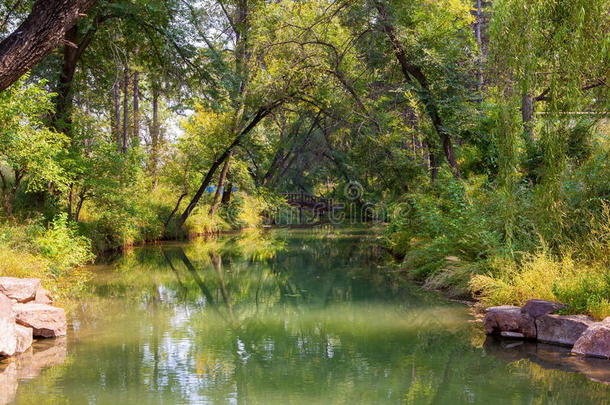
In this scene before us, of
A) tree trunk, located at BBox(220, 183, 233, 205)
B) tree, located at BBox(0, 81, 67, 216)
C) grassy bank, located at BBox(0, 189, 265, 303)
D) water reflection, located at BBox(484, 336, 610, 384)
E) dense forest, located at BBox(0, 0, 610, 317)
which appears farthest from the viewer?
tree trunk, located at BBox(220, 183, 233, 205)

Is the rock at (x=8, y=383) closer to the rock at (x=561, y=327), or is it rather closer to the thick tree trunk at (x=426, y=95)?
the rock at (x=561, y=327)

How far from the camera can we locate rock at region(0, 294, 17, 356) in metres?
6.64

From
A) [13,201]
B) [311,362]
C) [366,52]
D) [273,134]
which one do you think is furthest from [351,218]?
[311,362]

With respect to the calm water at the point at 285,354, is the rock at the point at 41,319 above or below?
above

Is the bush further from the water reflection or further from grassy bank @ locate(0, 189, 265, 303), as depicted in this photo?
the water reflection

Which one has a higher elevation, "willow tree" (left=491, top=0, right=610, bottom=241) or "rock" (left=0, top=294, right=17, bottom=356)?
"willow tree" (left=491, top=0, right=610, bottom=241)

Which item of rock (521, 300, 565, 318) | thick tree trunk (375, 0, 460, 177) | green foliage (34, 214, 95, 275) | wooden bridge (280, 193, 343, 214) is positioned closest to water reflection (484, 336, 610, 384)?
rock (521, 300, 565, 318)

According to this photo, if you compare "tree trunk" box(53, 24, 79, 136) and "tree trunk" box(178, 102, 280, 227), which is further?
"tree trunk" box(178, 102, 280, 227)

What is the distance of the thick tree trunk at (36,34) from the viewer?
689cm

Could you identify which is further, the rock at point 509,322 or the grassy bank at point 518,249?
the grassy bank at point 518,249

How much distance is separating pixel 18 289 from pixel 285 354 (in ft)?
12.3

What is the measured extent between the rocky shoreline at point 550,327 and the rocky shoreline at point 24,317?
5766 millimetres

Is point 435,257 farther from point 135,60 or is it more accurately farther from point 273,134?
point 273,134

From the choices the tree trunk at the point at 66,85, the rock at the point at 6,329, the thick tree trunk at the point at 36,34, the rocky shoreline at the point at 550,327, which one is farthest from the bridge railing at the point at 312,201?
the rock at the point at 6,329
